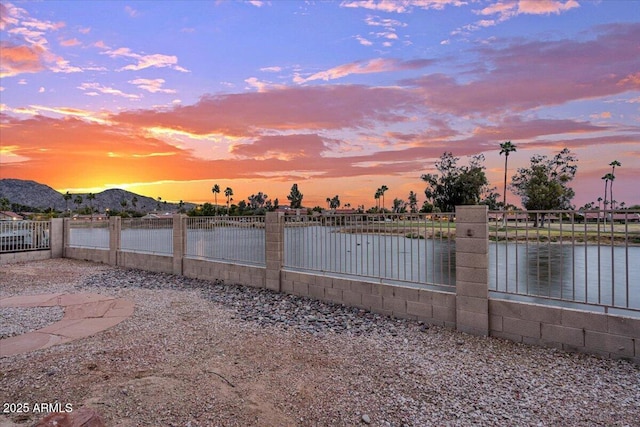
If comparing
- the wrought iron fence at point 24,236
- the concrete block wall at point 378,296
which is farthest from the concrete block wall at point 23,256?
the concrete block wall at point 378,296

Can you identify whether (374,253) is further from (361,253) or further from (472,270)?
(472,270)

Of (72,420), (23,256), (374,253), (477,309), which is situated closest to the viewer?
(72,420)

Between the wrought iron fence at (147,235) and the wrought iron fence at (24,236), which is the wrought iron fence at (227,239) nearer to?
the wrought iron fence at (147,235)

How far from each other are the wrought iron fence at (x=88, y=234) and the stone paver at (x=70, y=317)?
6.19 meters

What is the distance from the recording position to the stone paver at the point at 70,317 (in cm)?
511

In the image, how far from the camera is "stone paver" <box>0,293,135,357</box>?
5109 millimetres

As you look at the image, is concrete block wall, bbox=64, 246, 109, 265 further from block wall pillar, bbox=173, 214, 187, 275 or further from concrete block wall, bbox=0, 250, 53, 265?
block wall pillar, bbox=173, 214, 187, 275

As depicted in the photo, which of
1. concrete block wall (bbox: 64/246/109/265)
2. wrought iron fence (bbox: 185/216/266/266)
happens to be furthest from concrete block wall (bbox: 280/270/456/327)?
concrete block wall (bbox: 64/246/109/265)

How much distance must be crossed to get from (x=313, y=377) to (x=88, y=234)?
14582 mm

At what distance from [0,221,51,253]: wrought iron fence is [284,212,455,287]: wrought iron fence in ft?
40.9

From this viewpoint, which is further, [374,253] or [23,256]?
[23,256]

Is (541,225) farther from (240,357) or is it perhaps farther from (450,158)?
(450,158)

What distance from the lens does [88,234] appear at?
15.2 meters

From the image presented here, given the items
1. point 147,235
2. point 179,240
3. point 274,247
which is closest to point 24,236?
point 147,235
